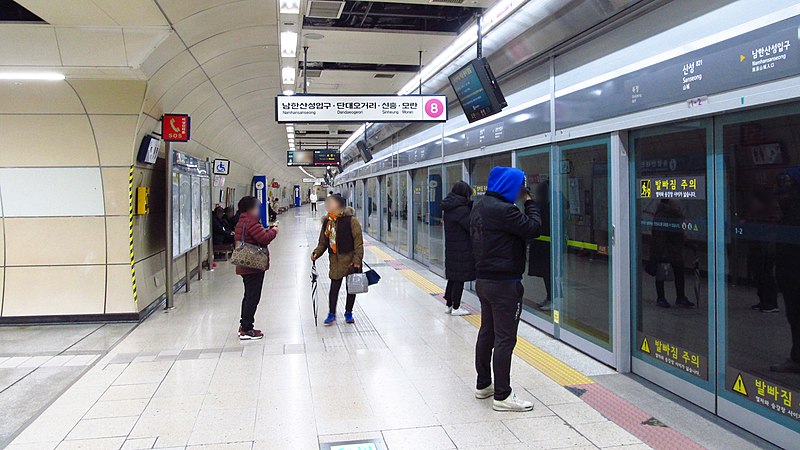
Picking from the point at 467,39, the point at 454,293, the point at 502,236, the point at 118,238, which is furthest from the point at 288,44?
the point at 502,236

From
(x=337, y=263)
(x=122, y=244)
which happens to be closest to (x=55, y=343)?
(x=122, y=244)

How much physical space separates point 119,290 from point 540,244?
194 inches

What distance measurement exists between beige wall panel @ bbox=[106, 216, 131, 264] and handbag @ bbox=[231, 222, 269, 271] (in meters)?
1.82

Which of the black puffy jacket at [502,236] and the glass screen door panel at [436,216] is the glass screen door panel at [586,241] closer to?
the black puffy jacket at [502,236]

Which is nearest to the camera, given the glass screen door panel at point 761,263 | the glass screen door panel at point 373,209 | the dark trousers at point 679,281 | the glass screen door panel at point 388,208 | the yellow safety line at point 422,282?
the glass screen door panel at point 761,263

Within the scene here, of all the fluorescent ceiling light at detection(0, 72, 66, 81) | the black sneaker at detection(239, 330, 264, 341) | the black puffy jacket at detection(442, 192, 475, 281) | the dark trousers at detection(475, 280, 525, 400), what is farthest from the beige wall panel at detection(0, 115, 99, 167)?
the dark trousers at detection(475, 280, 525, 400)

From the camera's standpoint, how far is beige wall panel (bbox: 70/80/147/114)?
6.16 meters

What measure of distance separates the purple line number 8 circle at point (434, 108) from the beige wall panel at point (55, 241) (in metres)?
4.21

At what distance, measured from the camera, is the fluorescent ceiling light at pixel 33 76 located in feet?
19.3

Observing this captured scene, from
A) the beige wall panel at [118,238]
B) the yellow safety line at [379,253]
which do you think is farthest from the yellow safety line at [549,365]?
the yellow safety line at [379,253]

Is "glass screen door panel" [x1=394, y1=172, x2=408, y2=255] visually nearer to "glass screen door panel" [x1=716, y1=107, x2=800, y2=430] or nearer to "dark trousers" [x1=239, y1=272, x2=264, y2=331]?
"dark trousers" [x1=239, y1=272, x2=264, y2=331]

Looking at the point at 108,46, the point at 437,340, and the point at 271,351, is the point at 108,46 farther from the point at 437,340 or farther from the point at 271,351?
the point at 437,340

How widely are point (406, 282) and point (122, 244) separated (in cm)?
441

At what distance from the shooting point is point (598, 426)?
11.1 feet
